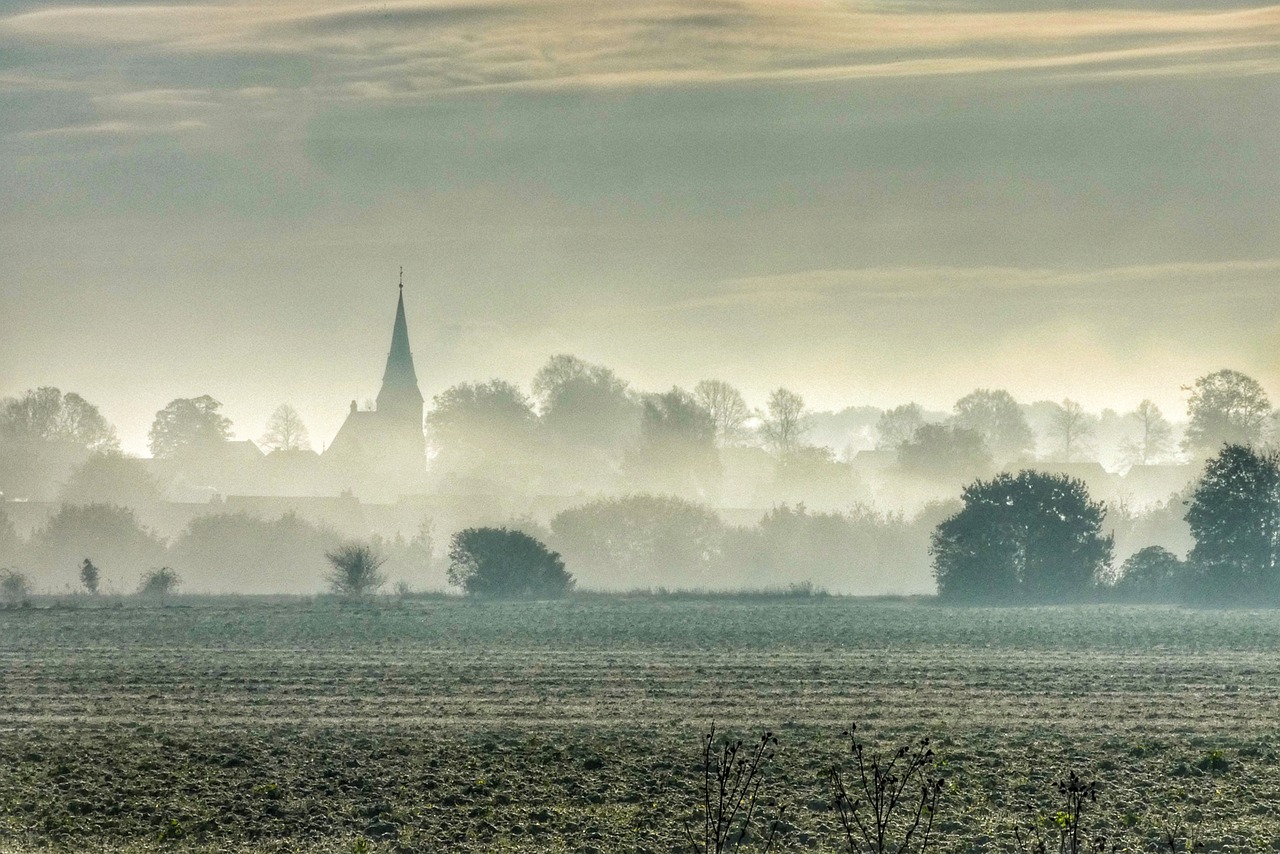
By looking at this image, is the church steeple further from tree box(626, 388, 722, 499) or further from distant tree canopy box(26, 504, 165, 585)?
distant tree canopy box(26, 504, 165, 585)

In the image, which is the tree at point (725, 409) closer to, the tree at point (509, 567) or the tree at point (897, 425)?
the tree at point (897, 425)

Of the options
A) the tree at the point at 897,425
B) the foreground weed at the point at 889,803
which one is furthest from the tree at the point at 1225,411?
the foreground weed at the point at 889,803

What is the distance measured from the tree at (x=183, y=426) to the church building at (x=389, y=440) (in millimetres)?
9526

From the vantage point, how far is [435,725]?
2319 cm

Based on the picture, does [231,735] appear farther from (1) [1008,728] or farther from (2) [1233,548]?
(2) [1233,548]

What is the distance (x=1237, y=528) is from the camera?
5706 cm

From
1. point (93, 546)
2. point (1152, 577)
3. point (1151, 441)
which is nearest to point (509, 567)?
point (1152, 577)

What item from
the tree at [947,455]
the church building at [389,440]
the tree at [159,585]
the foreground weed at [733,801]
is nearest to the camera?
the foreground weed at [733,801]

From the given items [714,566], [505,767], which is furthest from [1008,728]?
[714,566]

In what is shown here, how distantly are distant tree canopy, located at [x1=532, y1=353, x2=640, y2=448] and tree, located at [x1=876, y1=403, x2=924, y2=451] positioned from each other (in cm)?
2219

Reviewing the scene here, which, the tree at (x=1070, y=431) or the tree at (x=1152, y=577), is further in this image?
the tree at (x=1070, y=431)

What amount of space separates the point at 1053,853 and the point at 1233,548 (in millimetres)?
45443

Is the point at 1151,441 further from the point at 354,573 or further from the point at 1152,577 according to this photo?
the point at 354,573

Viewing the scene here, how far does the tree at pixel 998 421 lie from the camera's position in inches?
4483
